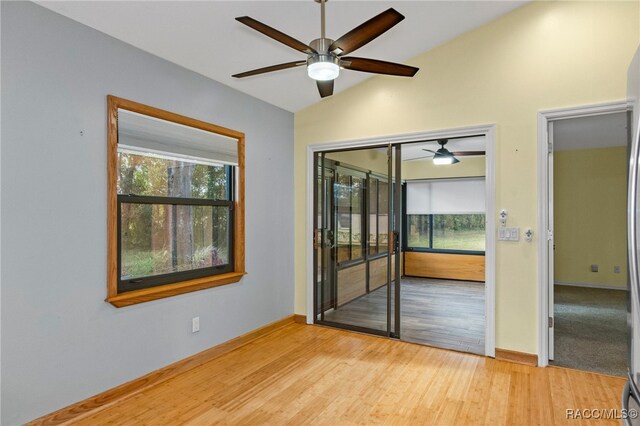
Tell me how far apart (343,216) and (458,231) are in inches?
168

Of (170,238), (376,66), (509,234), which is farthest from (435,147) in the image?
(170,238)

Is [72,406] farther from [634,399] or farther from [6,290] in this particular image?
[634,399]

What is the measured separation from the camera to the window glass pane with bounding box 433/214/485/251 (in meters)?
7.54

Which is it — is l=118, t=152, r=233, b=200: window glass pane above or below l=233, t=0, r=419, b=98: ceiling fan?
below

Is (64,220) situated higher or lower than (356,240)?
higher

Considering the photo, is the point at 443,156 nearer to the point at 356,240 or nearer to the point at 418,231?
the point at 356,240

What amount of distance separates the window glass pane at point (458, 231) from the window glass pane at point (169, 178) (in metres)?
5.47

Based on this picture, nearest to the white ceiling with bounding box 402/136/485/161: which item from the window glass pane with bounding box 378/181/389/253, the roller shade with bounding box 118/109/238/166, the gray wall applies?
the window glass pane with bounding box 378/181/389/253

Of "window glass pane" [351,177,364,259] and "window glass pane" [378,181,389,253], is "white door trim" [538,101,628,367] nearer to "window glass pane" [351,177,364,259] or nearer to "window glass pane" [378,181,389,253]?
"window glass pane" [378,181,389,253]

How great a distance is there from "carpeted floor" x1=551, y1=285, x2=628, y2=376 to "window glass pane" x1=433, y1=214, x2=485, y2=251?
5.87 feet

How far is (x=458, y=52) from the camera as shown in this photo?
3557 mm

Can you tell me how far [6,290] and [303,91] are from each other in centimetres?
308

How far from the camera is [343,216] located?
4.42m

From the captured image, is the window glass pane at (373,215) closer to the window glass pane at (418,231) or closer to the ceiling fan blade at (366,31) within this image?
the ceiling fan blade at (366,31)
